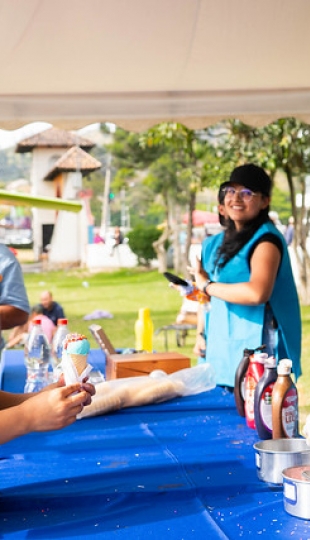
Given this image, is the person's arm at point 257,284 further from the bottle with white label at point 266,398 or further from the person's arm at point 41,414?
the person's arm at point 41,414

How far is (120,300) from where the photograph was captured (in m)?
20.0

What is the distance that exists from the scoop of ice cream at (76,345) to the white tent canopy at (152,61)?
5.91 ft

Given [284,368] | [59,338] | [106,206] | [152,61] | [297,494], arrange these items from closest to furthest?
1. [297,494]
2. [284,368]
3. [59,338]
4. [152,61]
5. [106,206]

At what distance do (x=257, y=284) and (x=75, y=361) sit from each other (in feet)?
4.32

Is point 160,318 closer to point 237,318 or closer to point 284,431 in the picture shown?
point 237,318

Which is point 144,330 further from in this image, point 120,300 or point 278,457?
point 120,300

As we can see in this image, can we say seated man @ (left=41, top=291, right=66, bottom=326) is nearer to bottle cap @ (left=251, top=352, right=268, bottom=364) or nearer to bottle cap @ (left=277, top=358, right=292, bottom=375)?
bottle cap @ (left=251, top=352, right=268, bottom=364)

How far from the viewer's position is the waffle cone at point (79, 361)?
5.28 ft

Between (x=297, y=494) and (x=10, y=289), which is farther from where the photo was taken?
(x=10, y=289)

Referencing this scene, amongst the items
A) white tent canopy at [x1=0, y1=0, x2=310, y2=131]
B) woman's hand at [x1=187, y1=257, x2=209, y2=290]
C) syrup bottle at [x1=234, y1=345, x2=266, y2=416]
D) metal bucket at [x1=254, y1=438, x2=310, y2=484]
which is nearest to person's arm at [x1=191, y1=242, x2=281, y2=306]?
woman's hand at [x1=187, y1=257, x2=209, y2=290]

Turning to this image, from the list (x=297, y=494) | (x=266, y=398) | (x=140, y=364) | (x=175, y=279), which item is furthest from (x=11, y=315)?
(x=297, y=494)

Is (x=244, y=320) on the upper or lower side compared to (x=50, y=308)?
upper

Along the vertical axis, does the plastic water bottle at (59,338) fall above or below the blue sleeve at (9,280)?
below

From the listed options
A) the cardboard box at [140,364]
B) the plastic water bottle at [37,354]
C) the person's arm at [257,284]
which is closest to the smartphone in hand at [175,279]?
the person's arm at [257,284]
